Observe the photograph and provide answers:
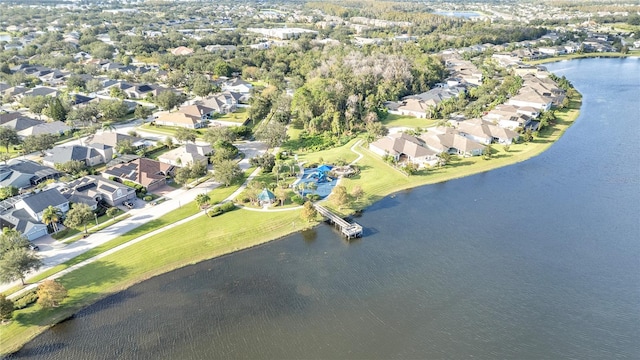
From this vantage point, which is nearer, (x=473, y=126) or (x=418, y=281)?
(x=418, y=281)

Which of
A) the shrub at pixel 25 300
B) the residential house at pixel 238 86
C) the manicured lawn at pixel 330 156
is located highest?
the residential house at pixel 238 86

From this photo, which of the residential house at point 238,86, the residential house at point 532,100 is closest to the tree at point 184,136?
the residential house at point 238,86

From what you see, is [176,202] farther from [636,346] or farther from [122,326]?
[636,346]

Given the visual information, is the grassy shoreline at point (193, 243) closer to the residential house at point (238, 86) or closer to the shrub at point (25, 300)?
the shrub at point (25, 300)

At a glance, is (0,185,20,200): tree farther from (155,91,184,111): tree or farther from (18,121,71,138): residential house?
(155,91,184,111): tree

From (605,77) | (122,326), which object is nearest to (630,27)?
(605,77)

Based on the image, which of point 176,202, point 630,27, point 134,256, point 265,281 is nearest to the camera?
point 265,281

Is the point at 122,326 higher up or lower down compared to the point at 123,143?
lower down
